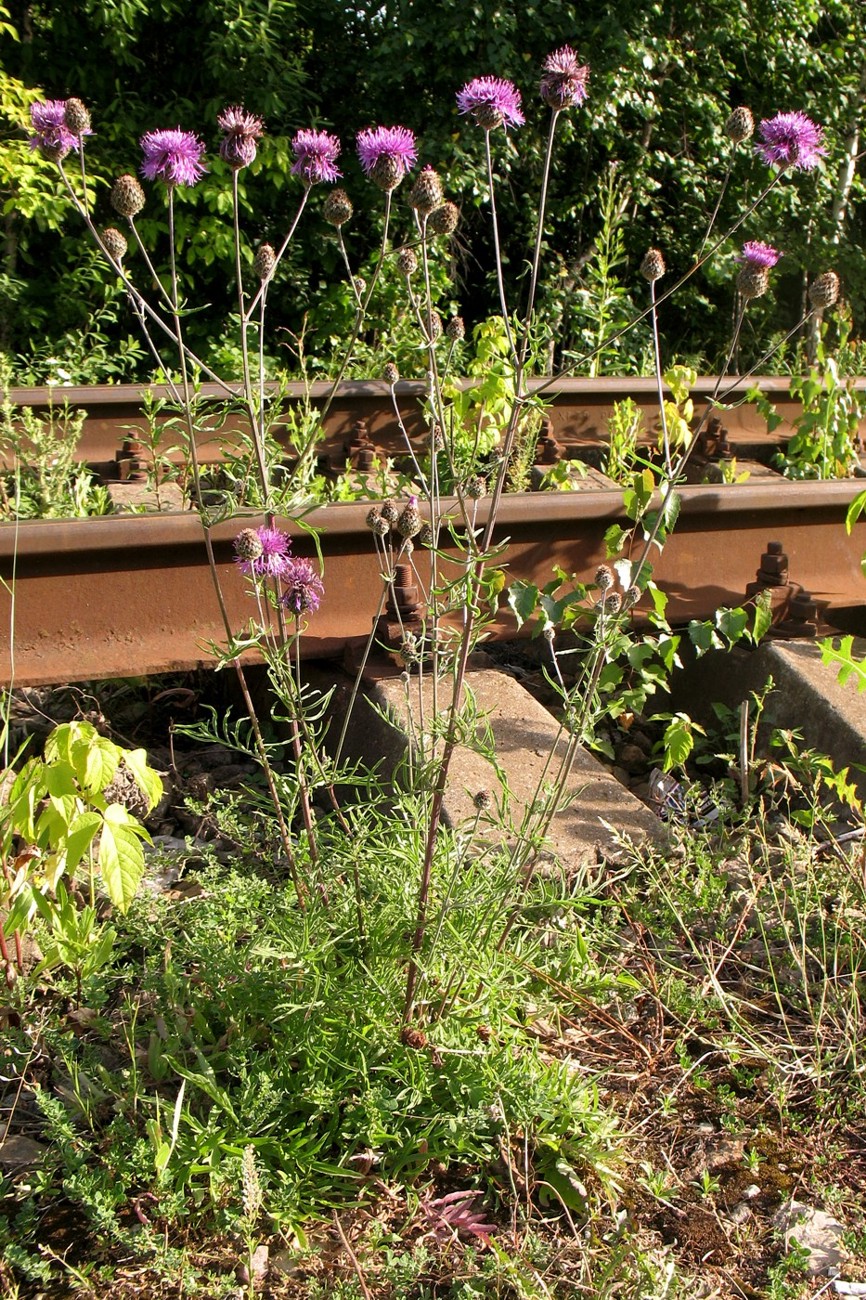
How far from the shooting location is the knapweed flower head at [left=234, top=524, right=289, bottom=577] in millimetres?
2031

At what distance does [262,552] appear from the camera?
2.07 meters

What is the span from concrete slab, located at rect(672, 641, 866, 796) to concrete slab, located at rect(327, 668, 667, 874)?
2.04ft

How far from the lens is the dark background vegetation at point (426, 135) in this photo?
9.31 meters

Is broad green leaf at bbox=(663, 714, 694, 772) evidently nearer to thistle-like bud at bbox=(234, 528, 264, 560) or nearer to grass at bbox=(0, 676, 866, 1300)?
grass at bbox=(0, 676, 866, 1300)

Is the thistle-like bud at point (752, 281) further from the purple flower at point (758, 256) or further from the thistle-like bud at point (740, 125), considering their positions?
the thistle-like bud at point (740, 125)

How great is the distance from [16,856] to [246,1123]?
93 centimetres

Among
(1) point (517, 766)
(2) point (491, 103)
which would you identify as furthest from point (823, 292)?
(1) point (517, 766)

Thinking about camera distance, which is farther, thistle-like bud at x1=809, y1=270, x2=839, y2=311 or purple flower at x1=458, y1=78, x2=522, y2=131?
thistle-like bud at x1=809, y1=270, x2=839, y2=311

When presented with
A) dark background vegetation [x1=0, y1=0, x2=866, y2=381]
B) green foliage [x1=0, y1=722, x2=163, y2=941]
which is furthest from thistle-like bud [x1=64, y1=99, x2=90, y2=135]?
dark background vegetation [x1=0, y1=0, x2=866, y2=381]

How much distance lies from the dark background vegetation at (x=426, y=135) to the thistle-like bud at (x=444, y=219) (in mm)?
5462

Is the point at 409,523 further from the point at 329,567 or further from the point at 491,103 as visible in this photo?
the point at 329,567

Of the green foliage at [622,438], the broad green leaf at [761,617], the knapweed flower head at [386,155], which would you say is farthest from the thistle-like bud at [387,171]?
the green foliage at [622,438]

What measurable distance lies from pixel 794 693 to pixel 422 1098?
192cm

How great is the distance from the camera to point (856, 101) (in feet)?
41.2
